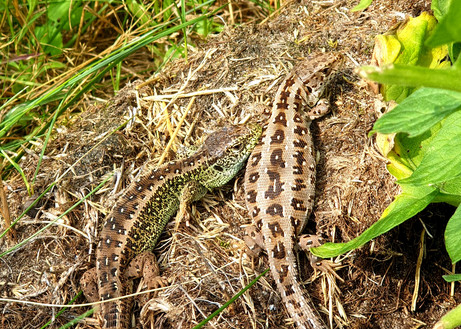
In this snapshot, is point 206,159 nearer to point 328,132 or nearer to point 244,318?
point 328,132

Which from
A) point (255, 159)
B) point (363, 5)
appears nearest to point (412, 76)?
point (363, 5)

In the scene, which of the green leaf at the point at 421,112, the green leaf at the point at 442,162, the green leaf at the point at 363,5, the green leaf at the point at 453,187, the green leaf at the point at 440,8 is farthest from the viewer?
the green leaf at the point at 363,5

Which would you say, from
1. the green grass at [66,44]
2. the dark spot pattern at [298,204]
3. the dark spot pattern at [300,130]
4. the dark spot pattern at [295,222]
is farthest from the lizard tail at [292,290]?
the green grass at [66,44]

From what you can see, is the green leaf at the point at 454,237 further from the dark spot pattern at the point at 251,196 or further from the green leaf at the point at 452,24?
the dark spot pattern at the point at 251,196

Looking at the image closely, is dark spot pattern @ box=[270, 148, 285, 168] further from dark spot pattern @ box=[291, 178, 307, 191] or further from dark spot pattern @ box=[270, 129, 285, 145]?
dark spot pattern @ box=[291, 178, 307, 191]

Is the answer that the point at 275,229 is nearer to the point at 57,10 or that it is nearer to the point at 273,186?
the point at 273,186

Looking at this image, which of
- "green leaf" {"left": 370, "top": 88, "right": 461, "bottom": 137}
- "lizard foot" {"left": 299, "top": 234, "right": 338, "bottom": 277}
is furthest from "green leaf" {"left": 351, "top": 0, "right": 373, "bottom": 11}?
"lizard foot" {"left": 299, "top": 234, "right": 338, "bottom": 277}
